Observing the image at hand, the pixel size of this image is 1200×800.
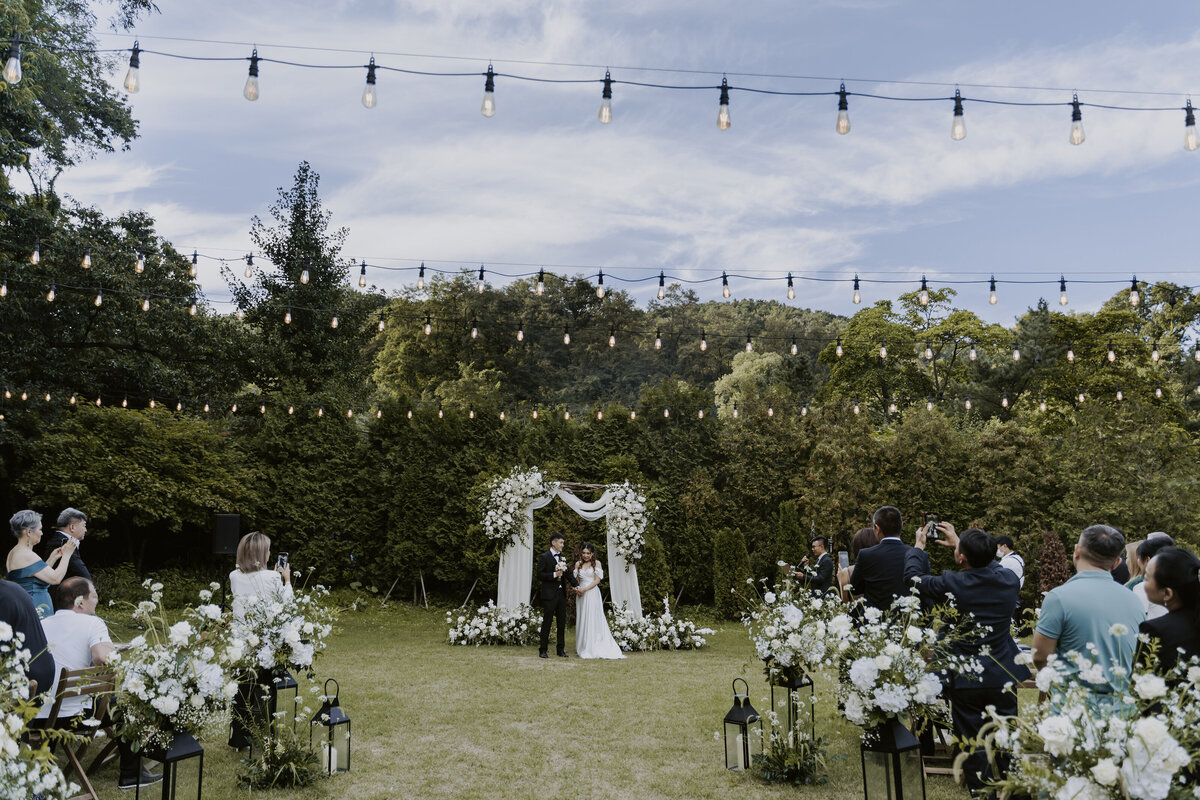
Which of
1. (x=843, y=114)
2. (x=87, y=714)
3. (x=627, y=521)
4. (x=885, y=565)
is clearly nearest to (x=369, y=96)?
(x=843, y=114)

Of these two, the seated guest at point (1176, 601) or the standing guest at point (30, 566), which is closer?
the seated guest at point (1176, 601)

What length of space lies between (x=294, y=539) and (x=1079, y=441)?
42.4 feet

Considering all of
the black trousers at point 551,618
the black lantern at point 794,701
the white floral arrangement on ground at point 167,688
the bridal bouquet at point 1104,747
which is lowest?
the black trousers at point 551,618

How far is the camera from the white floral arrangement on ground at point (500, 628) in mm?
10344

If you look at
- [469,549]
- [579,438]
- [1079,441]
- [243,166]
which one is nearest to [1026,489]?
[1079,441]

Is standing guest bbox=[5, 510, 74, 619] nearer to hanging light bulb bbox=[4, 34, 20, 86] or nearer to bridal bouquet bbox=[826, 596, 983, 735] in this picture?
hanging light bulb bbox=[4, 34, 20, 86]

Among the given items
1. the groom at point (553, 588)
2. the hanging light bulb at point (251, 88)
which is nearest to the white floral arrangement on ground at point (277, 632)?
the hanging light bulb at point (251, 88)

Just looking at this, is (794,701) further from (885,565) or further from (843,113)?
(843,113)

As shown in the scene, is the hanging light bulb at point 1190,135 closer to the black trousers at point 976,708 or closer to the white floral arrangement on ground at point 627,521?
the black trousers at point 976,708

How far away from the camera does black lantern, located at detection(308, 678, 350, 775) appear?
14.8ft

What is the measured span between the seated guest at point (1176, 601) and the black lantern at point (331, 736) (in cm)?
381

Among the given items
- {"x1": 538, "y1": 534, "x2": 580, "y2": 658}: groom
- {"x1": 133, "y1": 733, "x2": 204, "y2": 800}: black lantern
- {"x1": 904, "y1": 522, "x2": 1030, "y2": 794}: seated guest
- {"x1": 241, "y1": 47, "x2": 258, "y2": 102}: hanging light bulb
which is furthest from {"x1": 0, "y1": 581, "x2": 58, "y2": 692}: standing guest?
{"x1": 538, "y1": 534, "x2": 580, "y2": 658}: groom

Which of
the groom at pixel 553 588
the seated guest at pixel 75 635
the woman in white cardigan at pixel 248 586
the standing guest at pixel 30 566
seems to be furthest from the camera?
the groom at pixel 553 588

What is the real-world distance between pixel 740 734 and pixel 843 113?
3937 millimetres
